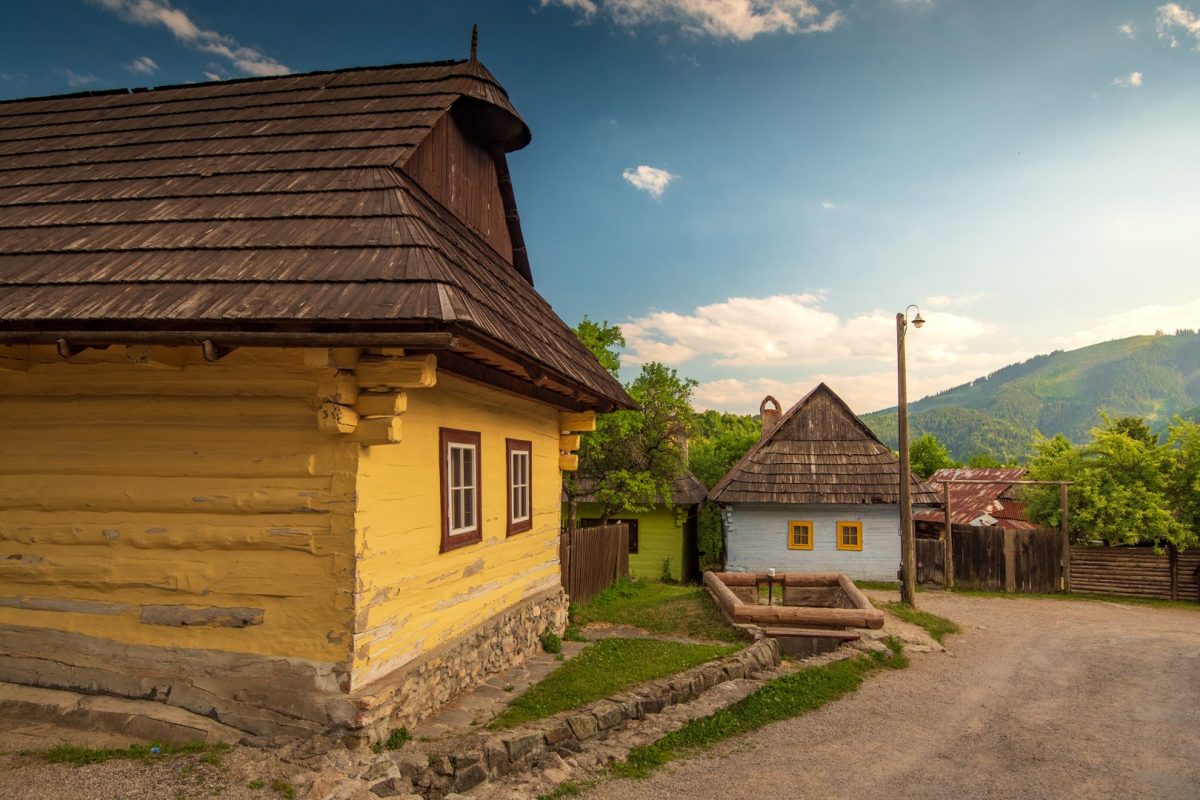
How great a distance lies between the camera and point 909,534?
13.7 meters

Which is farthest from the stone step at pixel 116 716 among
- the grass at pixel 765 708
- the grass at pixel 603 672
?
the grass at pixel 765 708

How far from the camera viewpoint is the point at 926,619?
1192 cm

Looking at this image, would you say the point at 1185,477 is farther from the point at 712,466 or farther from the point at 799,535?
the point at 712,466

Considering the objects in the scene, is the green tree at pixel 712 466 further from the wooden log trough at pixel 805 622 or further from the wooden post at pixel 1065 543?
the wooden log trough at pixel 805 622

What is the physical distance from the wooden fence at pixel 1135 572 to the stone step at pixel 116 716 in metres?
17.7

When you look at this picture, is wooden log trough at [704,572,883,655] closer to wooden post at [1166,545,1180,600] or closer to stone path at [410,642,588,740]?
stone path at [410,642,588,740]

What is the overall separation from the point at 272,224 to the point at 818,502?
16.0m

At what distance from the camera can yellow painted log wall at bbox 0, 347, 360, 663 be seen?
15.8ft

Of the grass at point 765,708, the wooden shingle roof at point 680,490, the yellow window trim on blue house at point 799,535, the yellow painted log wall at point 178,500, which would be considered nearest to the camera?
the yellow painted log wall at point 178,500

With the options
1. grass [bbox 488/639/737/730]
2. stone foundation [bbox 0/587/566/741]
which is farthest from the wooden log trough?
stone foundation [bbox 0/587/566/741]

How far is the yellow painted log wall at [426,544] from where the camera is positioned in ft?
16.2

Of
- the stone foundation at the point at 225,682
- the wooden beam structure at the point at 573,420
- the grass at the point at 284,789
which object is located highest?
the wooden beam structure at the point at 573,420

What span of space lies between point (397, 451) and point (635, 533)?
56.3 feet

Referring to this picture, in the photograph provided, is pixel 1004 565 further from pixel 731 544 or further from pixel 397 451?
pixel 397 451
